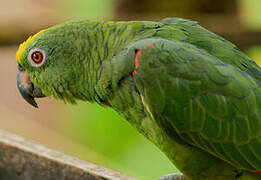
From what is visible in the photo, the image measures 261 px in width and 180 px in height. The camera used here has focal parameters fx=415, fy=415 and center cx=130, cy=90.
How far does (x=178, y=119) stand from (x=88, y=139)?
2.84 metres

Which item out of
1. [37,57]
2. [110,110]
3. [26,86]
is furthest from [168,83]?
[110,110]

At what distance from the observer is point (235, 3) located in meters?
4.09

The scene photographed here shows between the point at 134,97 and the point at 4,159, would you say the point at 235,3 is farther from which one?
the point at 4,159

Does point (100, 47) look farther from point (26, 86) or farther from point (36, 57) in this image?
point (26, 86)

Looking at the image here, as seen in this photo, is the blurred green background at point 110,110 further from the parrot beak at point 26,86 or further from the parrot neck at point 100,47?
the parrot neck at point 100,47

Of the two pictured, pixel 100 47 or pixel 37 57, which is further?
pixel 37 57

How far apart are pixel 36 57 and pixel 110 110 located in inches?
86.4

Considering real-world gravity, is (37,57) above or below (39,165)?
above

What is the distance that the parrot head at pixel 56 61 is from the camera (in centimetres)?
229

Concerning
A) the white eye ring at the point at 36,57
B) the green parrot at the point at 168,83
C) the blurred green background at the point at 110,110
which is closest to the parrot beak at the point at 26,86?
the green parrot at the point at 168,83

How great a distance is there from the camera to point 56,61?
2320mm

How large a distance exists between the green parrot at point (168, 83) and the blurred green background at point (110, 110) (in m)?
1.54

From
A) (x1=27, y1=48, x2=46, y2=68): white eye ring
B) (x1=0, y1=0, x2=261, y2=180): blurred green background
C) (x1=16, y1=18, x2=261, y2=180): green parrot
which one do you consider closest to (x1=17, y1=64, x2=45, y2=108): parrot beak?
(x1=16, y1=18, x2=261, y2=180): green parrot

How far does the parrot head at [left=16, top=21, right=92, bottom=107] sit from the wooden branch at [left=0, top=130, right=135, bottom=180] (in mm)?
339
